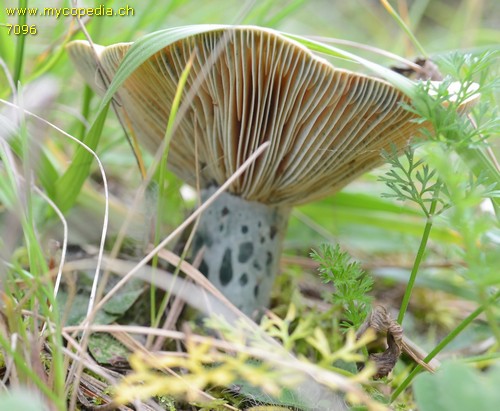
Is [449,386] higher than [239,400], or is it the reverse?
[449,386]

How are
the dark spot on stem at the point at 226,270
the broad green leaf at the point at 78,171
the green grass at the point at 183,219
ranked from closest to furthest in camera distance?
the green grass at the point at 183,219 < the broad green leaf at the point at 78,171 < the dark spot on stem at the point at 226,270

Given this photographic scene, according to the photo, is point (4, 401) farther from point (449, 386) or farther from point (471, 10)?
point (471, 10)

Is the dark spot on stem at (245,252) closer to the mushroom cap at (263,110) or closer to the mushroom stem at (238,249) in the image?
the mushroom stem at (238,249)

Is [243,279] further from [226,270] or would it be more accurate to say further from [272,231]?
[272,231]

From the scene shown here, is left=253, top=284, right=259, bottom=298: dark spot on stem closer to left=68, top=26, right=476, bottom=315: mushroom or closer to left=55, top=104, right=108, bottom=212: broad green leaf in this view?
left=68, top=26, right=476, bottom=315: mushroom

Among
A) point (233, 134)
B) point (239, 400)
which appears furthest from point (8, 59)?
point (239, 400)

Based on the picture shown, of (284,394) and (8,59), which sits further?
(8,59)

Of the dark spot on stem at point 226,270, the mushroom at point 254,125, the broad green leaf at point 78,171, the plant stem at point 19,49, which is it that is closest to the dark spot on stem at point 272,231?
the mushroom at point 254,125
